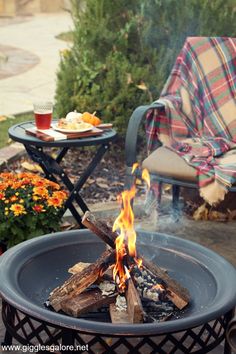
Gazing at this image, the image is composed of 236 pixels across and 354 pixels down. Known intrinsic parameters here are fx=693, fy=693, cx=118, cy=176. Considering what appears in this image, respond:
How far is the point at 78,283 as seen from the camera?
3.05m

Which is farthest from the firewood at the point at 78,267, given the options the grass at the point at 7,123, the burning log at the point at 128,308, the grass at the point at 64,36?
the grass at the point at 64,36

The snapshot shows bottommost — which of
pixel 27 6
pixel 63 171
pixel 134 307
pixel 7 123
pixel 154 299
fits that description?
pixel 27 6

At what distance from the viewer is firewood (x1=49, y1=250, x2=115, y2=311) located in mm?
3041

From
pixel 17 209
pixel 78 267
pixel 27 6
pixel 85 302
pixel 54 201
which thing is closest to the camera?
pixel 85 302

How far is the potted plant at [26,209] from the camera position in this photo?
168 inches

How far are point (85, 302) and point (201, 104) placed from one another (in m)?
2.89

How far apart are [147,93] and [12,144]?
4.61ft

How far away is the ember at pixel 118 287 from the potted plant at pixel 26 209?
1.13 metres

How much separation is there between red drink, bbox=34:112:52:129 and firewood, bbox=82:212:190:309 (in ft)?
6.03

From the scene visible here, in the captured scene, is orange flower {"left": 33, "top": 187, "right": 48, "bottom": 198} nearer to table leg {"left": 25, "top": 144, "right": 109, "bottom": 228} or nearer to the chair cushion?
table leg {"left": 25, "top": 144, "right": 109, "bottom": 228}

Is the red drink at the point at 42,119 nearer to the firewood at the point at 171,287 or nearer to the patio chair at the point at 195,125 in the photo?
the patio chair at the point at 195,125

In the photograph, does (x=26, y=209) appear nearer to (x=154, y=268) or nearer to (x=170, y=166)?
(x=170, y=166)

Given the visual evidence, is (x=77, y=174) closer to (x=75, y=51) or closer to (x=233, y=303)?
(x=75, y=51)

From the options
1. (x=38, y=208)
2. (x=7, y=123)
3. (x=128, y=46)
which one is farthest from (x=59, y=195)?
(x=7, y=123)
